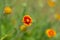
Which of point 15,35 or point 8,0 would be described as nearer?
point 15,35

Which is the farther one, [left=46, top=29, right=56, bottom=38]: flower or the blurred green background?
[left=46, top=29, right=56, bottom=38]: flower

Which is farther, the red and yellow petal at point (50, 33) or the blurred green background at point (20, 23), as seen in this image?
the red and yellow petal at point (50, 33)

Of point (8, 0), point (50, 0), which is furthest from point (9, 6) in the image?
point (50, 0)

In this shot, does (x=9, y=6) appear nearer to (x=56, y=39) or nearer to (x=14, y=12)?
(x=14, y=12)

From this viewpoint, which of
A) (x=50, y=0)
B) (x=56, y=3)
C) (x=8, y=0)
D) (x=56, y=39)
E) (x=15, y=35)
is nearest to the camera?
(x=15, y=35)

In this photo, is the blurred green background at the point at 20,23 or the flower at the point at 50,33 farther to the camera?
the flower at the point at 50,33

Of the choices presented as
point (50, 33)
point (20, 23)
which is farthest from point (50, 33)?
point (20, 23)

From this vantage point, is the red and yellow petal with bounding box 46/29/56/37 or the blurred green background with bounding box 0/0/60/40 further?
the red and yellow petal with bounding box 46/29/56/37

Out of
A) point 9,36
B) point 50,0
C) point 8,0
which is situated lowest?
point 9,36

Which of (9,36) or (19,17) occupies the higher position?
(19,17)

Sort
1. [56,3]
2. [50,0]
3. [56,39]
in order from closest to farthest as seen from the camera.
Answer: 1. [56,39]
2. [50,0]
3. [56,3]

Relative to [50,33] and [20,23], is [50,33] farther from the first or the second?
[20,23]
